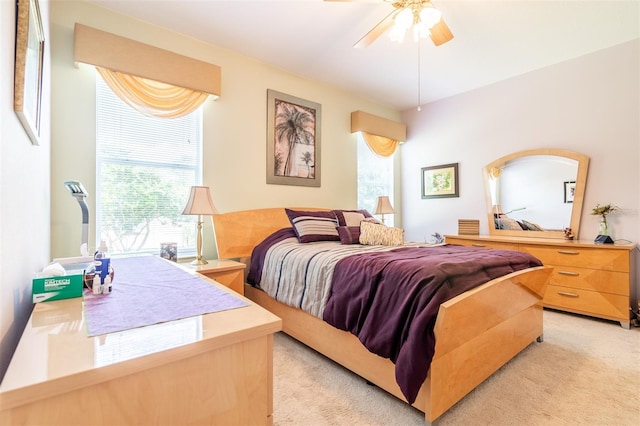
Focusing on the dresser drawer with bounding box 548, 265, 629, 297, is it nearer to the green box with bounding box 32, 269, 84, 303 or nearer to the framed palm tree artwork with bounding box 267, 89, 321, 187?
the framed palm tree artwork with bounding box 267, 89, 321, 187

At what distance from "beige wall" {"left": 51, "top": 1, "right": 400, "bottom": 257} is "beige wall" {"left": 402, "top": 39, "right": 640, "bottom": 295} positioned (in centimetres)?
96

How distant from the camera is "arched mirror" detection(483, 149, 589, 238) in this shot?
3.33 m

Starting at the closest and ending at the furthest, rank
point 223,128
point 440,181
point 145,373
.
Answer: point 145,373, point 223,128, point 440,181

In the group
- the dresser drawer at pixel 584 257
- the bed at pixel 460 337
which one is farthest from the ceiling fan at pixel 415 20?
the dresser drawer at pixel 584 257

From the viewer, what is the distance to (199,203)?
2527 millimetres

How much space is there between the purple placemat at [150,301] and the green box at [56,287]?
5cm

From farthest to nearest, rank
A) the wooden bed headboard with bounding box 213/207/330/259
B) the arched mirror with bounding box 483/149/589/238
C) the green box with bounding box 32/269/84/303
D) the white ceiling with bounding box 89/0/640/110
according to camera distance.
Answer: the arched mirror with bounding box 483/149/589/238 → the wooden bed headboard with bounding box 213/207/330/259 → the white ceiling with bounding box 89/0/640/110 → the green box with bounding box 32/269/84/303

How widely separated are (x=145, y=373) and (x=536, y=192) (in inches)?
170

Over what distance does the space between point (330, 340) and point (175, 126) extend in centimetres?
241

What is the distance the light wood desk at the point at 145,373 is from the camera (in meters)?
0.57

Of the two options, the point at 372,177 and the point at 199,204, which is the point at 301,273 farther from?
the point at 372,177

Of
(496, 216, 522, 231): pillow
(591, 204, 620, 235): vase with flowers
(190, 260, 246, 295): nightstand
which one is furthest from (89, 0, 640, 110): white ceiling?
(190, 260, 246, 295): nightstand

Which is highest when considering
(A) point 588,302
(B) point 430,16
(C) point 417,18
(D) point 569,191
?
(C) point 417,18

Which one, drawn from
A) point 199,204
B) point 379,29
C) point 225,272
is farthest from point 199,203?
point 379,29
